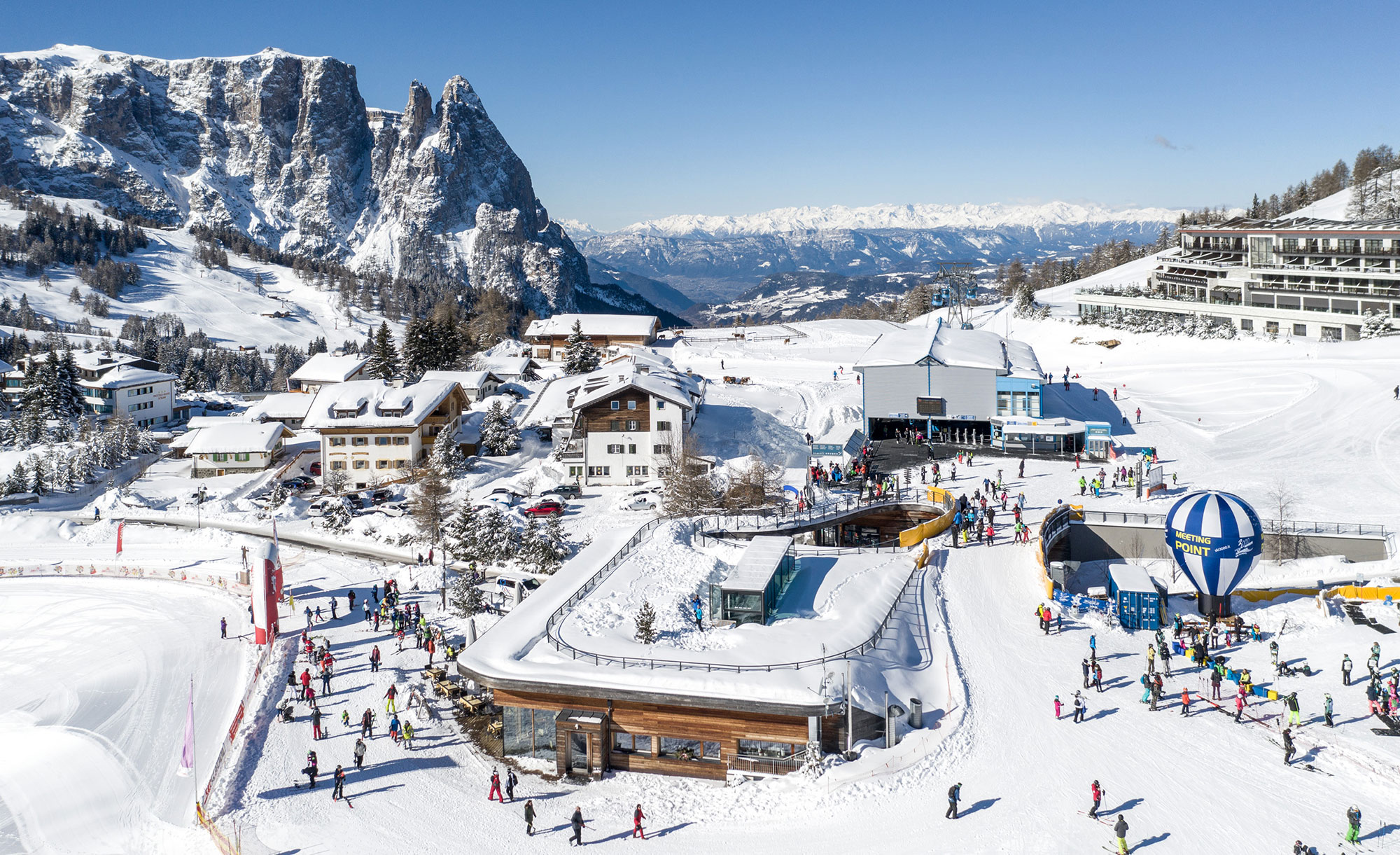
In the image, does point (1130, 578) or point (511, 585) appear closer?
point (1130, 578)

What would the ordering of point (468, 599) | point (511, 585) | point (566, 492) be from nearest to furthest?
1. point (468, 599)
2. point (511, 585)
3. point (566, 492)

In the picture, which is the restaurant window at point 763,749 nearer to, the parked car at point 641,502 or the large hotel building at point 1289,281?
the parked car at point 641,502

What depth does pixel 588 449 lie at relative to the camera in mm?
54719

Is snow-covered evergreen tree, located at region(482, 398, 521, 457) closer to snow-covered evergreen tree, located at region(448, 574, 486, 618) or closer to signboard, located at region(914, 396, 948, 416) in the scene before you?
signboard, located at region(914, 396, 948, 416)

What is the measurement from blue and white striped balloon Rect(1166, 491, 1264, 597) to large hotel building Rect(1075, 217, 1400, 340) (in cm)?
4637

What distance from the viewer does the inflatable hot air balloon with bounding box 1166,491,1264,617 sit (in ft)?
105

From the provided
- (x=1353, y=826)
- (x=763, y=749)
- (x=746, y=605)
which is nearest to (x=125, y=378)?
(x=746, y=605)

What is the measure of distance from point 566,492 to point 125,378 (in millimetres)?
49421

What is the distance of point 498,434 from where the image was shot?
61312mm

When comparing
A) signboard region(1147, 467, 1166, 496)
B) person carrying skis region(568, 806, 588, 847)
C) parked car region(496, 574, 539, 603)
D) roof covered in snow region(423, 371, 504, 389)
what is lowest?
person carrying skis region(568, 806, 588, 847)

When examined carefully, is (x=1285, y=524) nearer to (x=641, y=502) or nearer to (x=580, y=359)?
(x=641, y=502)

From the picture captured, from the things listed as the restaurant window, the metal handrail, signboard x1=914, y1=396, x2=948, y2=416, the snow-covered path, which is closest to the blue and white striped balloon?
the metal handrail

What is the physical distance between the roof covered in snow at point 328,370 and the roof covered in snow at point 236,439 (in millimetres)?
15831

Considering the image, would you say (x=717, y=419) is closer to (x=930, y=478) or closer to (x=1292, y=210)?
(x=930, y=478)
